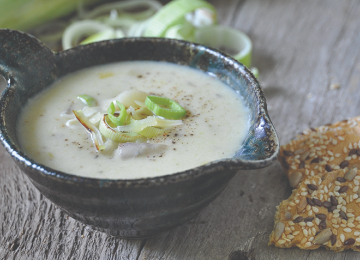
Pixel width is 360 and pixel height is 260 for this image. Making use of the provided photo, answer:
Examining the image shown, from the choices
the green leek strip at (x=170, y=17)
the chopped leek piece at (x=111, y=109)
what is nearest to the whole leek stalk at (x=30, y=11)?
the green leek strip at (x=170, y=17)

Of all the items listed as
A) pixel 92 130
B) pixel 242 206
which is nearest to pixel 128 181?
pixel 92 130

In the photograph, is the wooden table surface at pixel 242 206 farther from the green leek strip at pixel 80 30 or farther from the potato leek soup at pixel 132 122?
the green leek strip at pixel 80 30

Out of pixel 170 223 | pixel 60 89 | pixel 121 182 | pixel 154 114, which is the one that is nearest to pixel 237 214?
pixel 170 223

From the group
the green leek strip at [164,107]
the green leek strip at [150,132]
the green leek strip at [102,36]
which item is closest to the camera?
the green leek strip at [150,132]

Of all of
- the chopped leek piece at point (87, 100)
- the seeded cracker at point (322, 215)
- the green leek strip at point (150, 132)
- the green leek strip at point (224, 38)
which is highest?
the green leek strip at point (150, 132)

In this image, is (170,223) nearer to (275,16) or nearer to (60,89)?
(60,89)

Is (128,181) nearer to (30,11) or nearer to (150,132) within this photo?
(150,132)
